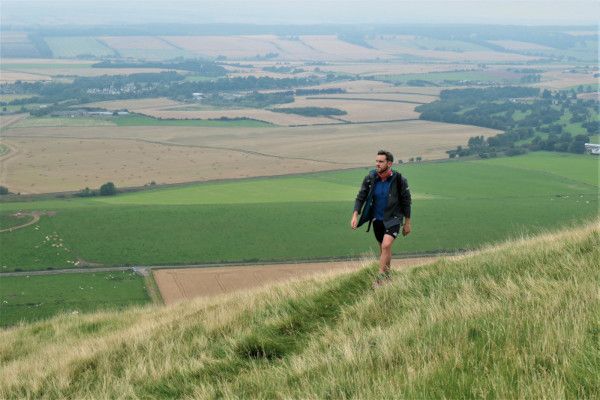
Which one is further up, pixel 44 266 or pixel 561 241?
pixel 561 241

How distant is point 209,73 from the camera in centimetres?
18625

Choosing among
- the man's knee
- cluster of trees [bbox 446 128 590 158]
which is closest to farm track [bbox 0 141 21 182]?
cluster of trees [bbox 446 128 590 158]

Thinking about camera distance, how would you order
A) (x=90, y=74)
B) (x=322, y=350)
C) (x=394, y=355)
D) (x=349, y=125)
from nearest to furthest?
1. (x=394, y=355)
2. (x=322, y=350)
3. (x=349, y=125)
4. (x=90, y=74)

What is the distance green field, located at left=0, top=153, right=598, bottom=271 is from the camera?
44.3 meters


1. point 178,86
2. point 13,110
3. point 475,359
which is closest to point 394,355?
point 475,359

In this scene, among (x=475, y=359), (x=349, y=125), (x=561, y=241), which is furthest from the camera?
(x=349, y=125)

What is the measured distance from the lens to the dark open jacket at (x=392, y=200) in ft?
37.9

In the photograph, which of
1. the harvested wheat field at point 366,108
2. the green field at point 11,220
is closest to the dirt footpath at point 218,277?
the green field at point 11,220

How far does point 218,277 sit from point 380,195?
25560 millimetres

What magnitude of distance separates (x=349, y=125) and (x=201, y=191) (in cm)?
4639

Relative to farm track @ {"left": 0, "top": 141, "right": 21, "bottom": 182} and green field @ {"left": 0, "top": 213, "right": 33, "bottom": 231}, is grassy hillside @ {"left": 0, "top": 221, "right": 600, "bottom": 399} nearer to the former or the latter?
green field @ {"left": 0, "top": 213, "right": 33, "bottom": 231}

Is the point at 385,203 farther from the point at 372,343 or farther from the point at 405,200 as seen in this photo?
the point at 372,343

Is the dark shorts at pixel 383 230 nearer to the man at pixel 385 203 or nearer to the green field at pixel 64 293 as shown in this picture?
the man at pixel 385 203

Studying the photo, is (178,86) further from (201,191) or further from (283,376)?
(283,376)
